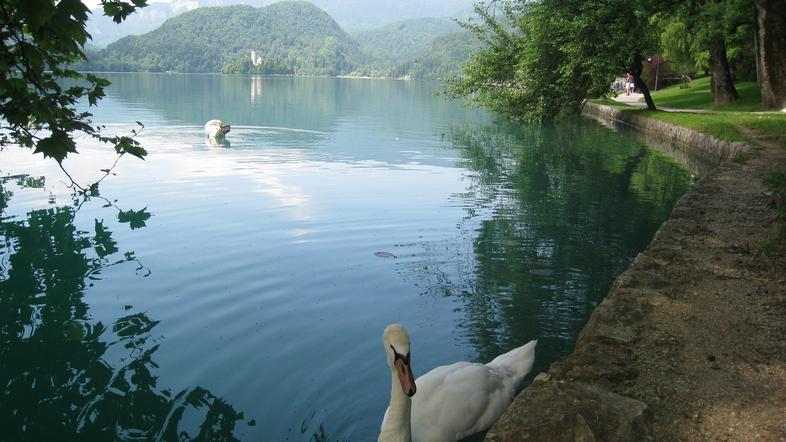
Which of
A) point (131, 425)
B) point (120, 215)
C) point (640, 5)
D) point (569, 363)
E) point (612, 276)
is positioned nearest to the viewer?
point (569, 363)

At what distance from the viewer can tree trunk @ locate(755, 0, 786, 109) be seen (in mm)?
28141

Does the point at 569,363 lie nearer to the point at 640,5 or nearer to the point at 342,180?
the point at 342,180

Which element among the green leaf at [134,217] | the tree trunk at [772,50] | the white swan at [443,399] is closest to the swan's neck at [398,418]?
the white swan at [443,399]

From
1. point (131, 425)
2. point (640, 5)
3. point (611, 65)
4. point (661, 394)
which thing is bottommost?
point (131, 425)

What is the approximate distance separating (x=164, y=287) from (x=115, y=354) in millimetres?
2531

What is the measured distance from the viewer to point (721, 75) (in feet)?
132

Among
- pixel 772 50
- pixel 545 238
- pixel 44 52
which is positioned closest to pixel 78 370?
pixel 44 52

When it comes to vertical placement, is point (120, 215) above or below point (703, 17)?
below

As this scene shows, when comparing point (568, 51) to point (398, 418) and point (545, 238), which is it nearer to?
point (545, 238)

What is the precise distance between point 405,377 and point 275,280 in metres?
6.07

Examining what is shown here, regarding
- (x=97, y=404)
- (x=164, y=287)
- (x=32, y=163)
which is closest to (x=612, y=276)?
(x=164, y=287)

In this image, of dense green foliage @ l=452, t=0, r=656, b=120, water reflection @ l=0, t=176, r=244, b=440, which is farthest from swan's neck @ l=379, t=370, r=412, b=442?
dense green foliage @ l=452, t=0, r=656, b=120

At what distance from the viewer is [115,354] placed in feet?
25.7

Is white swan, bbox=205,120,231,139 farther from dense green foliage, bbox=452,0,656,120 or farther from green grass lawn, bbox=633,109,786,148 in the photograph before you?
green grass lawn, bbox=633,109,786,148
